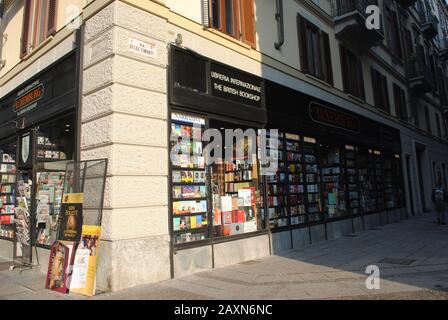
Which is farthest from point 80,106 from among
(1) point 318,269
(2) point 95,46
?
(1) point 318,269

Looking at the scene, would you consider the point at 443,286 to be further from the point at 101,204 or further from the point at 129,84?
the point at 129,84

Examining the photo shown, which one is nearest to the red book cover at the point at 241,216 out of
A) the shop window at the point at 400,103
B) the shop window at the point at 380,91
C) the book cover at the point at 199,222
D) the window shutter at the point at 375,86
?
the book cover at the point at 199,222

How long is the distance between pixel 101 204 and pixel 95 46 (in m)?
2.92

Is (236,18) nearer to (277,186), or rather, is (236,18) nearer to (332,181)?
(277,186)

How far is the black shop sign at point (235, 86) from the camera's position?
8225 millimetres

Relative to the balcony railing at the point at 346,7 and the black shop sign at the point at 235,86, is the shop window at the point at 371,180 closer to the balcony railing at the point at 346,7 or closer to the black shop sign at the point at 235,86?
the balcony railing at the point at 346,7

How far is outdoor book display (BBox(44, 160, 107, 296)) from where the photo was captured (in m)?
5.71

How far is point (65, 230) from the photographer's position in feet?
20.3

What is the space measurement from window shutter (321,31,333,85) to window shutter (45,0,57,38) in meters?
8.50

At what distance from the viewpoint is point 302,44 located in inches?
460

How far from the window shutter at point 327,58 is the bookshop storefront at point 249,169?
1225 mm

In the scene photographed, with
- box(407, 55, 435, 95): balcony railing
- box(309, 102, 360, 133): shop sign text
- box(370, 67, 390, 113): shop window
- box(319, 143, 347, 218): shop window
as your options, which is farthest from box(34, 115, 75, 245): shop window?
box(407, 55, 435, 95): balcony railing

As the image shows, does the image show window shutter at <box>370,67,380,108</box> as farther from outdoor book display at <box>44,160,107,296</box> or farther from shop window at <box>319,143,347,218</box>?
outdoor book display at <box>44,160,107,296</box>

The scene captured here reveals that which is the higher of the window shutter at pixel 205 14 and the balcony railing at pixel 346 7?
the balcony railing at pixel 346 7
